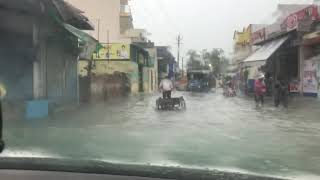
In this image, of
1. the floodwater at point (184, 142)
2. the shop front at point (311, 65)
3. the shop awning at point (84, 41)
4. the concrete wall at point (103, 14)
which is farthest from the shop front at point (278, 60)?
the floodwater at point (184, 142)

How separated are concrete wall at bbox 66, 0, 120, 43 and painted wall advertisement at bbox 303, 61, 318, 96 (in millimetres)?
12717

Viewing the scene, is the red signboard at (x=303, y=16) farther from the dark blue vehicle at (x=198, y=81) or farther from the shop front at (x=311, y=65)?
the dark blue vehicle at (x=198, y=81)

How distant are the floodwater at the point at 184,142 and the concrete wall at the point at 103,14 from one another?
2061 centimetres

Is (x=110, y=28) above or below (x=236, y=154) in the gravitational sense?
above

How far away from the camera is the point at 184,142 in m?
12.3

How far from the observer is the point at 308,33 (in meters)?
32.1

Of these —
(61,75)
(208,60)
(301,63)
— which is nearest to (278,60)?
(301,63)

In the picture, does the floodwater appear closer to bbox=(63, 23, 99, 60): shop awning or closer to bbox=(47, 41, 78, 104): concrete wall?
bbox=(47, 41, 78, 104): concrete wall

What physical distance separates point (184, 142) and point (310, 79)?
22.1 meters

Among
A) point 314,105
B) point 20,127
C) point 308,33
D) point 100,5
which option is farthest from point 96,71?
point 20,127

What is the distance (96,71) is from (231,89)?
1040cm

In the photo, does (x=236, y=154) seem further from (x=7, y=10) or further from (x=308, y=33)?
(x=308, y=33)

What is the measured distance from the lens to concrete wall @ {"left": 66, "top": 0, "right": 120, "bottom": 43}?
3966cm

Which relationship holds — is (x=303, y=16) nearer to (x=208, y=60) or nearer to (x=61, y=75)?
(x=61, y=75)
